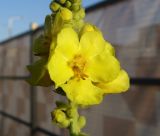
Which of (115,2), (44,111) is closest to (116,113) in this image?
(115,2)

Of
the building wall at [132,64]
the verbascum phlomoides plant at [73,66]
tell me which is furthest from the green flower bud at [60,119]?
the building wall at [132,64]

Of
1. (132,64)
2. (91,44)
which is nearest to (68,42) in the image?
(91,44)

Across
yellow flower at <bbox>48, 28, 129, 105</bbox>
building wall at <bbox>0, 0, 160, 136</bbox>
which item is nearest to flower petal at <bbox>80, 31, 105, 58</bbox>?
yellow flower at <bbox>48, 28, 129, 105</bbox>

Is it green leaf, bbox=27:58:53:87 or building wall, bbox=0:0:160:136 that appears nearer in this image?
green leaf, bbox=27:58:53:87

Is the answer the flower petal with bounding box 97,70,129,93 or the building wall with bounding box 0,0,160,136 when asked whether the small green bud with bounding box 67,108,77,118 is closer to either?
the flower petal with bounding box 97,70,129,93

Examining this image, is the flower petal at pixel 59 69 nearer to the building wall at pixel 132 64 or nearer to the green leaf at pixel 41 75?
the green leaf at pixel 41 75

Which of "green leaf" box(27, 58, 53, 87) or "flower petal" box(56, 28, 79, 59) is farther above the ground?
"flower petal" box(56, 28, 79, 59)

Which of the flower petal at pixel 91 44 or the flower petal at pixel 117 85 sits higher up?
the flower petal at pixel 91 44

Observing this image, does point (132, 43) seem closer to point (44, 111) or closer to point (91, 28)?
point (44, 111)
